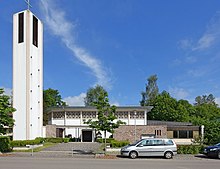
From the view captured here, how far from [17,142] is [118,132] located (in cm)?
1791

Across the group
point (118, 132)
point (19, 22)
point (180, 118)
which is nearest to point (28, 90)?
point (19, 22)

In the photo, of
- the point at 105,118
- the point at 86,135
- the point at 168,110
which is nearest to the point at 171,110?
the point at 168,110

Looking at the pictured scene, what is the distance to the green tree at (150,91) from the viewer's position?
78875 mm

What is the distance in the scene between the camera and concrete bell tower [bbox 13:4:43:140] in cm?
4022

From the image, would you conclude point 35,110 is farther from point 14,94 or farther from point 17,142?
point 17,142

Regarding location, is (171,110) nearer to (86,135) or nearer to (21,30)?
(86,135)

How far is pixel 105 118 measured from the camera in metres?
29.8

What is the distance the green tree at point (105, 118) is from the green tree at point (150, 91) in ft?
158

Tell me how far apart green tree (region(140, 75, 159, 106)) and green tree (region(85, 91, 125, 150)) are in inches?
1896

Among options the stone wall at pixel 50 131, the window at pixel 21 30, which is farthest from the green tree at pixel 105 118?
the stone wall at pixel 50 131

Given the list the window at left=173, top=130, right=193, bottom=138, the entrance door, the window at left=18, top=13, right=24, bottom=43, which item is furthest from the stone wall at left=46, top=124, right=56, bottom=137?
the window at left=173, top=130, right=193, bottom=138

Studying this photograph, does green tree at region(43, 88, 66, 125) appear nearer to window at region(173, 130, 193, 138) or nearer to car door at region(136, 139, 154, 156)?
window at region(173, 130, 193, 138)

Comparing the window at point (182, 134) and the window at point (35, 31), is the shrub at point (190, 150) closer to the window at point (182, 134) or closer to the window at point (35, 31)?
the window at point (182, 134)

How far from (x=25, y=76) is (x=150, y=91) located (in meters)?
44.1
